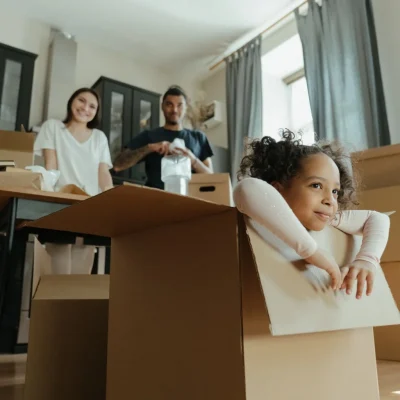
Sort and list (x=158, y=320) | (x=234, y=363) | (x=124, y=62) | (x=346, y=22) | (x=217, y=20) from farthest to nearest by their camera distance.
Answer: (x=124, y=62) < (x=217, y=20) < (x=346, y=22) < (x=158, y=320) < (x=234, y=363)

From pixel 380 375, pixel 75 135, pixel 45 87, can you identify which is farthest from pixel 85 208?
pixel 45 87

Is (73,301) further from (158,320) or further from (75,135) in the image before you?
(75,135)

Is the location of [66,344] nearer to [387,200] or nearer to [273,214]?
[273,214]

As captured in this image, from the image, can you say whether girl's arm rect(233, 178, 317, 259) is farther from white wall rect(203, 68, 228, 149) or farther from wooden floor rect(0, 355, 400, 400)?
white wall rect(203, 68, 228, 149)

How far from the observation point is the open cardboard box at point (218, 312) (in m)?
0.55

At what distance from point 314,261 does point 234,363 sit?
18 centimetres

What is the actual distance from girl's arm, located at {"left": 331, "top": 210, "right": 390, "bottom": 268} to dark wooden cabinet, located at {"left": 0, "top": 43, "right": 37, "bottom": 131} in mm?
2932

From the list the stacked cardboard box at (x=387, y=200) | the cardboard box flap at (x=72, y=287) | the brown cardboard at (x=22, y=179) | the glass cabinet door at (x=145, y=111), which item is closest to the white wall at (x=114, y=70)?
the glass cabinet door at (x=145, y=111)

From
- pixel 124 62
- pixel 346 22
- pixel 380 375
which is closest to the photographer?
pixel 380 375

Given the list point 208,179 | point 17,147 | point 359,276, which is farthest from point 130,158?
point 359,276

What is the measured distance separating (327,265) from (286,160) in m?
0.26

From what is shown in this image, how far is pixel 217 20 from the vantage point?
11.6 feet

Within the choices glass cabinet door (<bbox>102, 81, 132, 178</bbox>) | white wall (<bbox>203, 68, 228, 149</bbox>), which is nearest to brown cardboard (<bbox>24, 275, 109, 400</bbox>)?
glass cabinet door (<bbox>102, 81, 132, 178</bbox>)

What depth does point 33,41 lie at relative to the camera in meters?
3.60
